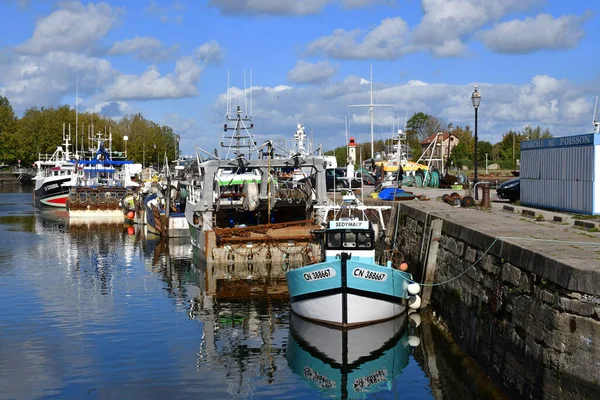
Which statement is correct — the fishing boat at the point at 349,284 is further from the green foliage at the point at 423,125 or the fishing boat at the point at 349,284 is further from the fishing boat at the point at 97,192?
the green foliage at the point at 423,125

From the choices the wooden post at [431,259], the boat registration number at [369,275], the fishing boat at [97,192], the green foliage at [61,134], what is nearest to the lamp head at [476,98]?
the wooden post at [431,259]

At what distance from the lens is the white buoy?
67.2 feet

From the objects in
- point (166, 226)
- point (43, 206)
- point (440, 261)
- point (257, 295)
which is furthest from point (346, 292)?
point (43, 206)

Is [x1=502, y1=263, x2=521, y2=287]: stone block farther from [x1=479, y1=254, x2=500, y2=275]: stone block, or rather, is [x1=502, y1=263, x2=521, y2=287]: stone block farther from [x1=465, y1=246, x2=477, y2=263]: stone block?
[x1=465, y1=246, x2=477, y2=263]: stone block

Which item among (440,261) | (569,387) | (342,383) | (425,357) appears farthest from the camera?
(440,261)

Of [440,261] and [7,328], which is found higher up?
[440,261]

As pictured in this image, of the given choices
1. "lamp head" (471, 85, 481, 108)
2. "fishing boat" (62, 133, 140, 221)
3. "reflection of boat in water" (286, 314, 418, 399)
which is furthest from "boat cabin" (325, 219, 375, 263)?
"fishing boat" (62, 133, 140, 221)

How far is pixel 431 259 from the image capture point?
926 inches

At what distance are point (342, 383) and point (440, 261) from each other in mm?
7547

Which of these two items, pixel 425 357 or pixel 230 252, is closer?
pixel 425 357

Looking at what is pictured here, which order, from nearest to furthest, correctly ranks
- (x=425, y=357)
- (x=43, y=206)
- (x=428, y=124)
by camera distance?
(x=425, y=357) → (x=43, y=206) → (x=428, y=124)

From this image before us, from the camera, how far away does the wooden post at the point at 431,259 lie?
2352 cm

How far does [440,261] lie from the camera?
23.7 m

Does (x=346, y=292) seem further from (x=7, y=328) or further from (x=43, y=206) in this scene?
(x=43, y=206)
